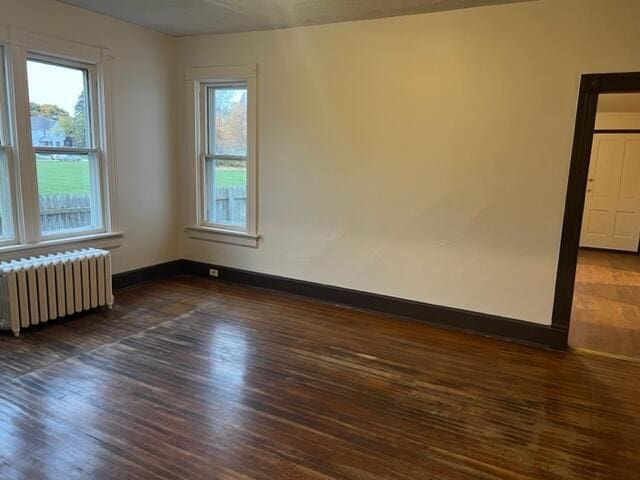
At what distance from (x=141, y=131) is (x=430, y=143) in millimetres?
3088

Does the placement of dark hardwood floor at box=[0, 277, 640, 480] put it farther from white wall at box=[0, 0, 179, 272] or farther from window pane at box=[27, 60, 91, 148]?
window pane at box=[27, 60, 91, 148]

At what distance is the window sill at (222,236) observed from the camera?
500 centimetres

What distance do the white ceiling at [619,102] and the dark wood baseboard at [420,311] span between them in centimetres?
392

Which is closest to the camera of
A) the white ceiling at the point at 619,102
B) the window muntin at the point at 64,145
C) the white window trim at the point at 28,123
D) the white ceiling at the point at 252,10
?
the white ceiling at the point at 252,10

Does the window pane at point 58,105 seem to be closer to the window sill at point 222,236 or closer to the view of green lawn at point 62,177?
the view of green lawn at point 62,177

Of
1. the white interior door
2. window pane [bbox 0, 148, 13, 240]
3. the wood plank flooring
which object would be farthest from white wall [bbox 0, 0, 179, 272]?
the white interior door

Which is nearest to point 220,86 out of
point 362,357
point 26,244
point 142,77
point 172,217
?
point 142,77

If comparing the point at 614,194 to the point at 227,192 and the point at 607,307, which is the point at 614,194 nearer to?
the point at 607,307

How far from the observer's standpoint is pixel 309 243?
4.66 meters

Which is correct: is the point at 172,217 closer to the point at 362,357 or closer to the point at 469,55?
the point at 362,357

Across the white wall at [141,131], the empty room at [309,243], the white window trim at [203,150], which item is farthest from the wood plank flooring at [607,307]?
the white wall at [141,131]

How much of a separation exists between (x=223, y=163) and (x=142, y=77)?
4.02ft

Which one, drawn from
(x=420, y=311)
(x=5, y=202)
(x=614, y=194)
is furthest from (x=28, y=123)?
(x=614, y=194)

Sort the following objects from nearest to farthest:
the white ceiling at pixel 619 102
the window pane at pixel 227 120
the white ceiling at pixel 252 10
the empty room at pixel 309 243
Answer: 1. the empty room at pixel 309 243
2. the white ceiling at pixel 252 10
3. the window pane at pixel 227 120
4. the white ceiling at pixel 619 102
